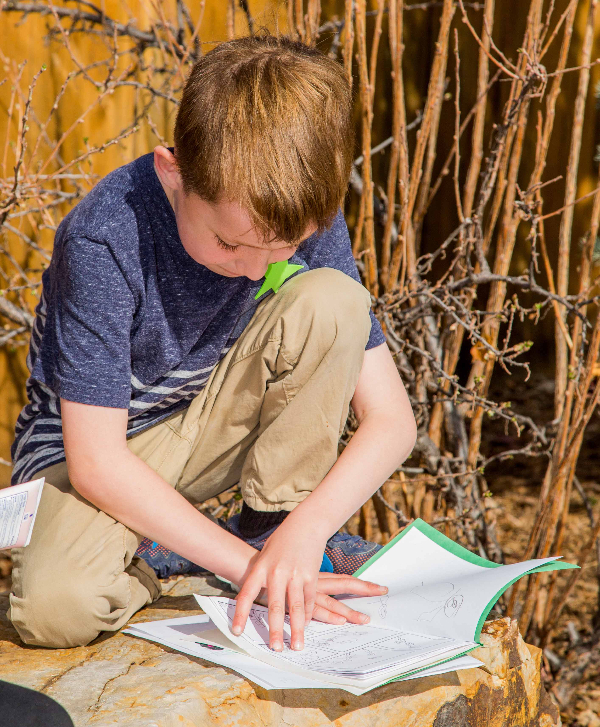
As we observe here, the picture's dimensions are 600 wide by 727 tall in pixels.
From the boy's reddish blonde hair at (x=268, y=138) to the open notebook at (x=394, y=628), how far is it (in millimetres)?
586

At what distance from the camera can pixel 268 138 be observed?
3.56ft

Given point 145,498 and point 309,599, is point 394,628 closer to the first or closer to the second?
point 309,599

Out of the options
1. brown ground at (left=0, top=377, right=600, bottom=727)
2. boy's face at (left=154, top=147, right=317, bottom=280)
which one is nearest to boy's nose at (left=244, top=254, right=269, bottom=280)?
boy's face at (left=154, top=147, right=317, bottom=280)

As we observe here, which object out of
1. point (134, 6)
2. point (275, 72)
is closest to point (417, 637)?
point (275, 72)

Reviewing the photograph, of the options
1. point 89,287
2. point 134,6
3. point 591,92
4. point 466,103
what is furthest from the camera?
point 466,103

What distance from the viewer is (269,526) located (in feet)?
4.88

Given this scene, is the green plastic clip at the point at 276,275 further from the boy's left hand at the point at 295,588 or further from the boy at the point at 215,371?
the boy's left hand at the point at 295,588

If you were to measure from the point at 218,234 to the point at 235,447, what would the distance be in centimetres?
51

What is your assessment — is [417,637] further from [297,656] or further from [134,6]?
[134,6]

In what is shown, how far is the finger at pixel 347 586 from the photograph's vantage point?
125 cm

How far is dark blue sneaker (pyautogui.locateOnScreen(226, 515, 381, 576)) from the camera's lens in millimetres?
1489

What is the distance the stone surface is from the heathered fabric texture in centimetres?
39

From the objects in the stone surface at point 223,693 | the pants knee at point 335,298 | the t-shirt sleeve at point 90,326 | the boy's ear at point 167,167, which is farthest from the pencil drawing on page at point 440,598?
the boy's ear at point 167,167

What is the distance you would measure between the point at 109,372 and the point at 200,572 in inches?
22.6
